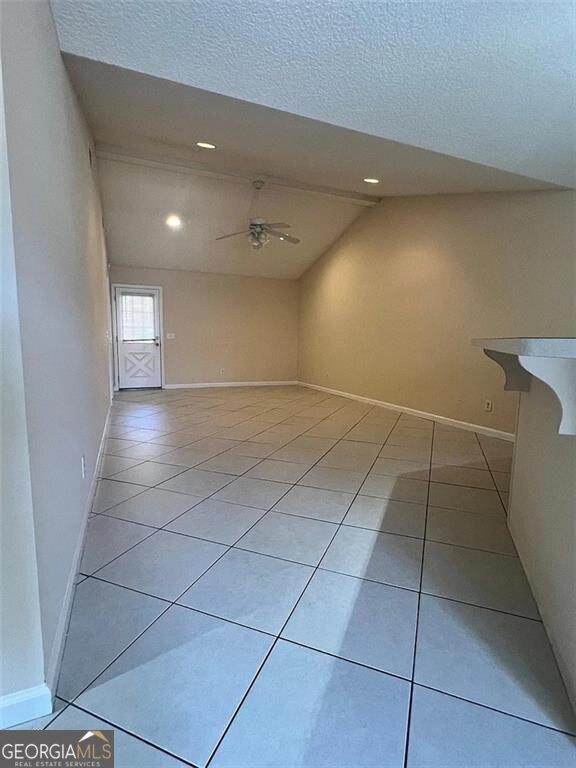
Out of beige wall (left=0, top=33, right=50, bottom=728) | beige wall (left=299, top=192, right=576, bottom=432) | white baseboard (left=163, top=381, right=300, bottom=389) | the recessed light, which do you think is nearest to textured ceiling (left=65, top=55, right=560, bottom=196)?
beige wall (left=299, top=192, right=576, bottom=432)

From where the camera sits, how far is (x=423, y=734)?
0.98 meters

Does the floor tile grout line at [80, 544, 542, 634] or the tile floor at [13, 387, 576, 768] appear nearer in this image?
the tile floor at [13, 387, 576, 768]

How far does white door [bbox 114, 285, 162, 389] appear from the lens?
7008 mm

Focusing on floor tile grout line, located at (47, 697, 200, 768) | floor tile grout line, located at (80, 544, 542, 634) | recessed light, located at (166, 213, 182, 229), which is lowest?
floor tile grout line, located at (80, 544, 542, 634)

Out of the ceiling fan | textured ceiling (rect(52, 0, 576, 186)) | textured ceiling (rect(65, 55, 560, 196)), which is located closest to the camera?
textured ceiling (rect(52, 0, 576, 186))

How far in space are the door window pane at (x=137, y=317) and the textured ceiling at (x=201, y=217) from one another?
0.64 metres

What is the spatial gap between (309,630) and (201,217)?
18.5ft

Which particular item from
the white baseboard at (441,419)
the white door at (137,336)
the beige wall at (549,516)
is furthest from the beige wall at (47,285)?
the white door at (137,336)

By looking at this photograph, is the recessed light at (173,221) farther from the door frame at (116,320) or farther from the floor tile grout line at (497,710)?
the floor tile grout line at (497,710)

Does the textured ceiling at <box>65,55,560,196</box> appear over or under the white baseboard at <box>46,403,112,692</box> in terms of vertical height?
over

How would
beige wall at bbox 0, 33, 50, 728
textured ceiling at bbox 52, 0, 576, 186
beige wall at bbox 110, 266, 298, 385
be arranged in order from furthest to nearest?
1. beige wall at bbox 110, 266, 298, 385
2. textured ceiling at bbox 52, 0, 576, 186
3. beige wall at bbox 0, 33, 50, 728

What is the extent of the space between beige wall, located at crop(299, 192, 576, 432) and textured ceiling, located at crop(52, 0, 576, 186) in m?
1.13

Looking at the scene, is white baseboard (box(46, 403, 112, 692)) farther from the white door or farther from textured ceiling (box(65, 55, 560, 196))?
the white door

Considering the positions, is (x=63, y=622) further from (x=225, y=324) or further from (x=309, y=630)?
(x=225, y=324)
